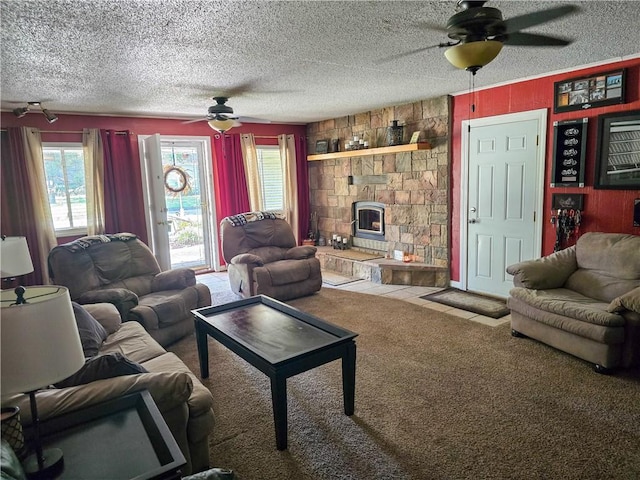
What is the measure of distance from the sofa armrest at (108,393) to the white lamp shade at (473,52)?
2.16 meters

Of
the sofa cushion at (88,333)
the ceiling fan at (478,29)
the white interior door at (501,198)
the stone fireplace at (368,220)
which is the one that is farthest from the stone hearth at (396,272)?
the sofa cushion at (88,333)

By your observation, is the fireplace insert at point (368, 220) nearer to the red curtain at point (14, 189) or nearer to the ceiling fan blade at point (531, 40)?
the ceiling fan blade at point (531, 40)

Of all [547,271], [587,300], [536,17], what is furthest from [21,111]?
[587,300]

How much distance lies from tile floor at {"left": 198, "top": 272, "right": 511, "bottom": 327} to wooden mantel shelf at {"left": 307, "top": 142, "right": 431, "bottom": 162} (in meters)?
1.81

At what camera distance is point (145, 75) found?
11.6 ft

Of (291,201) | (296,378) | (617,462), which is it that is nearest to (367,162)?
(291,201)

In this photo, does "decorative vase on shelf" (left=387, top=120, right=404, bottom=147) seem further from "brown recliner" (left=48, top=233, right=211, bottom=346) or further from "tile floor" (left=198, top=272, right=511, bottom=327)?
"brown recliner" (left=48, top=233, right=211, bottom=346)

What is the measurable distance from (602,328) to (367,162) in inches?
158

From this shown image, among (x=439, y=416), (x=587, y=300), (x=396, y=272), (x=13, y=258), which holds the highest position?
(x=13, y=258)

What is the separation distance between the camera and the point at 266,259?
536 centimetres

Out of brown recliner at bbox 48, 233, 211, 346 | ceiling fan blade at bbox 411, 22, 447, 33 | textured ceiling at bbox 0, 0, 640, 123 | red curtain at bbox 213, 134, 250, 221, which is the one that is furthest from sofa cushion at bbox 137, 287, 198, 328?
ceiling fan blade at bbox 411, 22, 447, 33

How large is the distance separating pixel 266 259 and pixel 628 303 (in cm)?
379

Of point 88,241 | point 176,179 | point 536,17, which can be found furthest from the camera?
point 176,179

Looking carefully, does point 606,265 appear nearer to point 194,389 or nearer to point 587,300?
point 587,300
